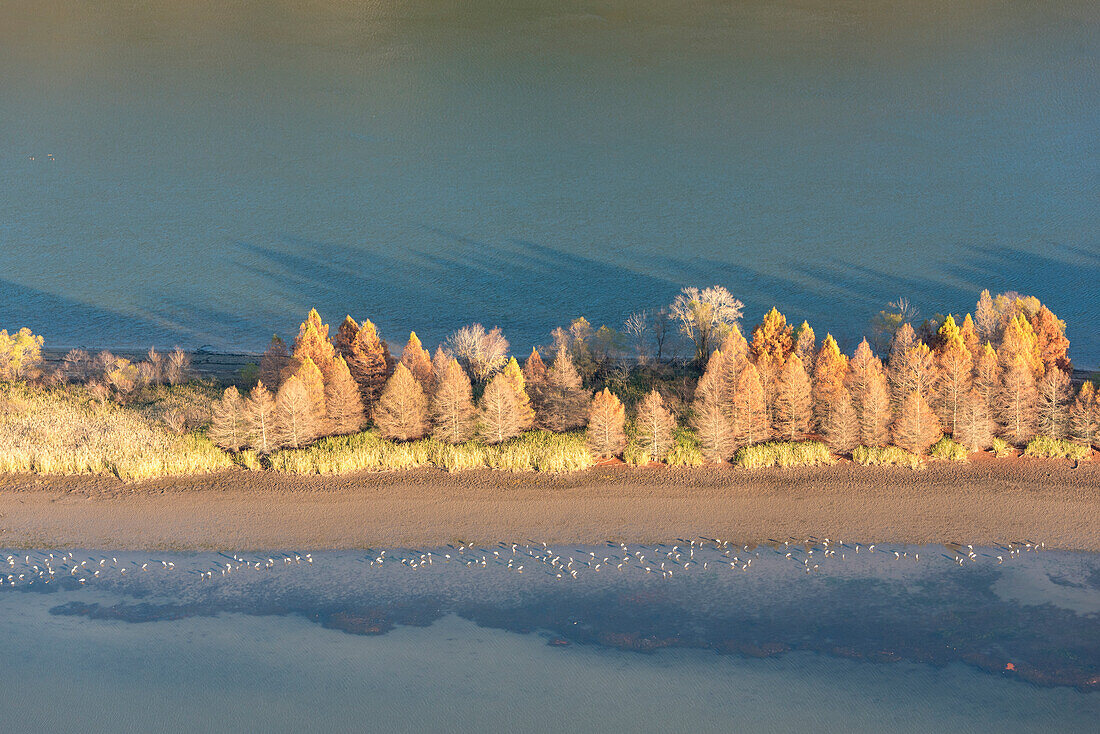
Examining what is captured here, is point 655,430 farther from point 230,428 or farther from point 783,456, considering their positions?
point 230,428

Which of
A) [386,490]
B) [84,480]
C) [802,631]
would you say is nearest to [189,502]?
[84,480]

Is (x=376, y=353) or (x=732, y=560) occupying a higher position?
(x=376, y=353)

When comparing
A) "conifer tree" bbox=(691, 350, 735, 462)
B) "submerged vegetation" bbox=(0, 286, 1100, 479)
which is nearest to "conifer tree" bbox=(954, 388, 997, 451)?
"submerged vegetation" bbox=(0, 286, 1100, 479)

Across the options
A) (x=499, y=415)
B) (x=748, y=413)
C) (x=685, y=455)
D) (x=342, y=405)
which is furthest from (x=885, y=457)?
(x=342, y=405)

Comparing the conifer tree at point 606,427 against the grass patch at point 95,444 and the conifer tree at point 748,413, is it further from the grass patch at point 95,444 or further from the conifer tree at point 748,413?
the grass patch at point 95,444

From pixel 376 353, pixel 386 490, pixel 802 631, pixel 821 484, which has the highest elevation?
pixel 376 353

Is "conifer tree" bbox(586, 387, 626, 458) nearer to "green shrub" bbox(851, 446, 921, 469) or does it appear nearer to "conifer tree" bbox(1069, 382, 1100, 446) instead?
"green shrub" bbox(851, 446, 921, 469)

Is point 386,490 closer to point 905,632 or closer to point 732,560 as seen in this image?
point 732,560
